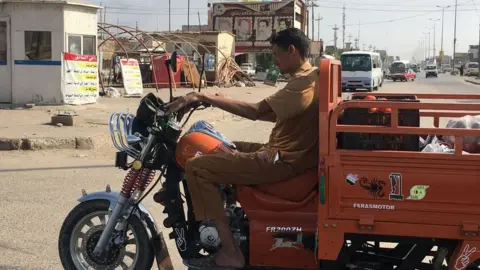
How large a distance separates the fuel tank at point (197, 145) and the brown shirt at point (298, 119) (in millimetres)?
368

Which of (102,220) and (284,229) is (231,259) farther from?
(102,220)

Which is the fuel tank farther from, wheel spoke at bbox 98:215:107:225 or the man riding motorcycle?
wheel spoke at bbox 98:215:107:225

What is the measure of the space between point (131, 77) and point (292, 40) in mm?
19980

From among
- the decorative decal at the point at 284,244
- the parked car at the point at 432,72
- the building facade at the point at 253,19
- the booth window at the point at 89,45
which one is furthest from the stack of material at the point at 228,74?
the parked car at the point at 432,72

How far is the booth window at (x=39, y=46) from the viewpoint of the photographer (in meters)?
16.3

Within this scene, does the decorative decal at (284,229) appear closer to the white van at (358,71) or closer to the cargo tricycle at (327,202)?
the cargo tricycle at (327,202)

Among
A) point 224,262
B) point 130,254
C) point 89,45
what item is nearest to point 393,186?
point 224,262

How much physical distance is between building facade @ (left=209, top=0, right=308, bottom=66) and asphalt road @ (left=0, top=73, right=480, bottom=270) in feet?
173

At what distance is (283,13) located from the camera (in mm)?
62438

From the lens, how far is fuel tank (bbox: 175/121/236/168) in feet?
12.4

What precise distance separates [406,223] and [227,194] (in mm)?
1214

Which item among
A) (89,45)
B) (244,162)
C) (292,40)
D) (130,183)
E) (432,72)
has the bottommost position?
(130,183)

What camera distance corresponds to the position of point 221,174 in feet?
12.0

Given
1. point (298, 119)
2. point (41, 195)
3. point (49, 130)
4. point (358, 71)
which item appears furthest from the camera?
point (358, 71)
